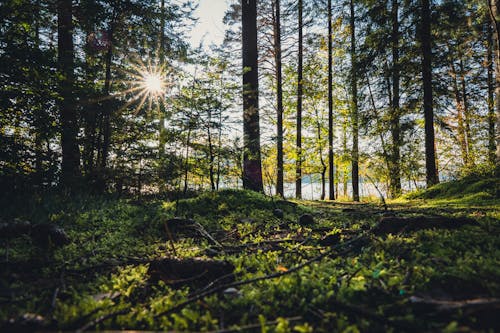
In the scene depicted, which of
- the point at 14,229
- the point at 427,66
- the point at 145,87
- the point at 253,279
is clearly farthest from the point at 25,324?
the point at 427,66

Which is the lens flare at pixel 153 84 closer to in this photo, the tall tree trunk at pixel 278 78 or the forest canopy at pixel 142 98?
the forest canopy at pixel 142 98

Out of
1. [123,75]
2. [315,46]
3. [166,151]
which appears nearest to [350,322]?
[166,151]

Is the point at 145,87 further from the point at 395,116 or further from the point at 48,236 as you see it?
the point at 395,116

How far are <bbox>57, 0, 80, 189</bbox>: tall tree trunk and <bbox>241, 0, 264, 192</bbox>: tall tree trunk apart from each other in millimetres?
4489

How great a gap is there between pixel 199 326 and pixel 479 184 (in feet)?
24.4

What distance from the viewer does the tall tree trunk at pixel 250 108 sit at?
795 centimetres

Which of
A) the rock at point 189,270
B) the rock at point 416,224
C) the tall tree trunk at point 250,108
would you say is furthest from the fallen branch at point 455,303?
the tall tree trunk at point 250,108

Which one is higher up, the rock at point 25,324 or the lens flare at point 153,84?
the lens flare at point 153,84

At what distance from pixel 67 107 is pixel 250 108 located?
15.6ft

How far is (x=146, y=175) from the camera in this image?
315 inches

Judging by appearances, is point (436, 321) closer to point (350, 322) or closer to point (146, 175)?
point (350, 322)

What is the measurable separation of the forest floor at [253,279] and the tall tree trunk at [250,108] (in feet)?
14.8

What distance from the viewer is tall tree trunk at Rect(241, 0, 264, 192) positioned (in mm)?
7949

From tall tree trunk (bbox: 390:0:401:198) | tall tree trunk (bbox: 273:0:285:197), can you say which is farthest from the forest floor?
tall tree trunk (bbox: 273:0:285:197)
